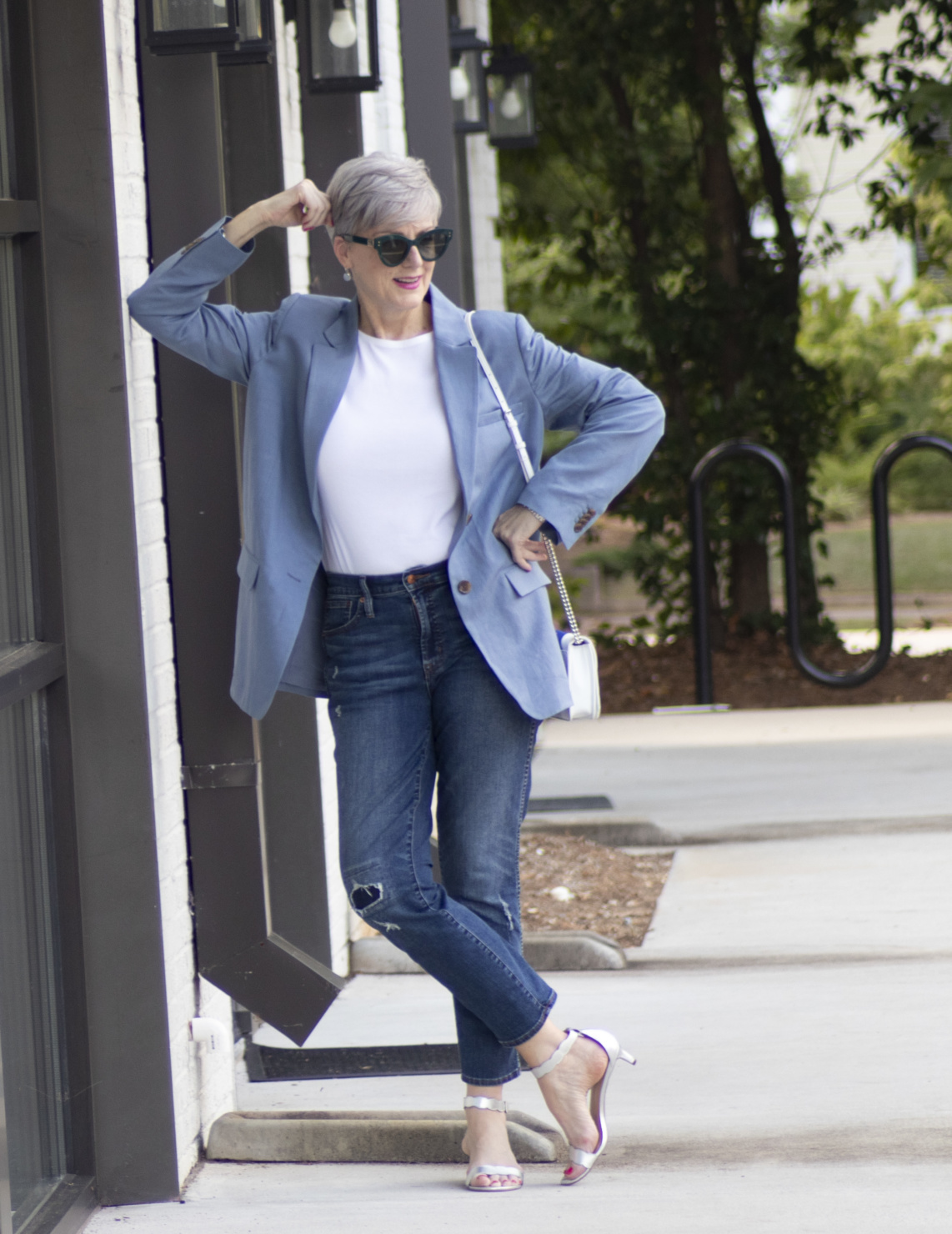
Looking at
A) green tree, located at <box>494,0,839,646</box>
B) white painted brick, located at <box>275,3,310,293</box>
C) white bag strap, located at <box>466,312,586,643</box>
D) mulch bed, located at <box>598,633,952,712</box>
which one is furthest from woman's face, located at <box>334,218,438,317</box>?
green tree, located at <box>494,0,839,646</box>

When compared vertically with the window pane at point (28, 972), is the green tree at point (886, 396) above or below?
above

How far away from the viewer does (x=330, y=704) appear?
282 cm

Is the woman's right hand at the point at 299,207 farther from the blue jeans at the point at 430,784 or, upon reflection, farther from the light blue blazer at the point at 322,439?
the blue jeans at the point at 430,784

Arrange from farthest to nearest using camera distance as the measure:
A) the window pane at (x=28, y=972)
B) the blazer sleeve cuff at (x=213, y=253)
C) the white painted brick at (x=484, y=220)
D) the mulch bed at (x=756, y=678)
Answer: the white painted brick at (x=484, y=220) → the mulch bed at (x=756, y=678) → the blazer sleeve cuff at (x=213, y=253) → the window pane at (x=28, y=972)

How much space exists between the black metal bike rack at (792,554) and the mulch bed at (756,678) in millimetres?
722

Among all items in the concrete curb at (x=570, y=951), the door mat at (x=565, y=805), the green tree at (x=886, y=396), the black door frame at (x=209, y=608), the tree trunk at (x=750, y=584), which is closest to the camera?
the black door frame at (x=209, y=608)

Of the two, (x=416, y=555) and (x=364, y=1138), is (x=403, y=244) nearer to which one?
(x=416, y=555)

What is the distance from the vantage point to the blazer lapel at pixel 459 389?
104 inches

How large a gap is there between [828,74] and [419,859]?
7.77 meters

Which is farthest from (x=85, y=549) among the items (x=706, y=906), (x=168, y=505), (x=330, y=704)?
(x=706, y=906)

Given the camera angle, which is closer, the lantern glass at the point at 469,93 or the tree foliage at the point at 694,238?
the lantern glass at the point at 469,93

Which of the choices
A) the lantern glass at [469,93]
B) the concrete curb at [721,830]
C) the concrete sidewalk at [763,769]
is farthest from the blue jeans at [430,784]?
the lantern glass at [469,93]

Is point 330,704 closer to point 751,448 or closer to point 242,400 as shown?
point 242,400

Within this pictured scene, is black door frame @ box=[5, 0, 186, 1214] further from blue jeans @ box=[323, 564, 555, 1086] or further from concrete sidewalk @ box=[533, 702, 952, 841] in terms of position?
concrete sidewalk @ box=[533, 702, 952, 841]
